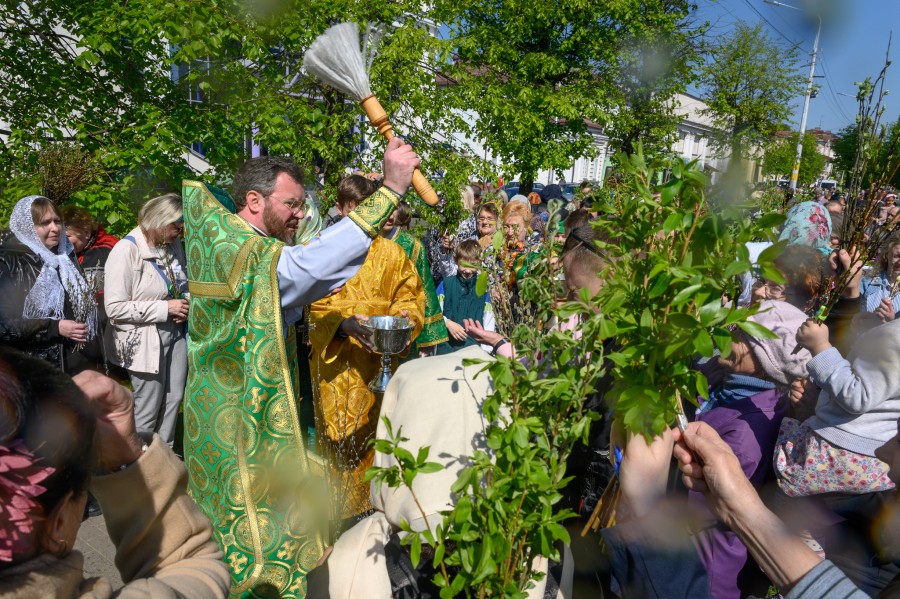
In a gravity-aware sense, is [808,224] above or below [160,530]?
above

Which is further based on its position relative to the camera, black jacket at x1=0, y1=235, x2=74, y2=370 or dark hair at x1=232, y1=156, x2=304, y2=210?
black jacket at x1=0, y1=235, x2=74, y2=370

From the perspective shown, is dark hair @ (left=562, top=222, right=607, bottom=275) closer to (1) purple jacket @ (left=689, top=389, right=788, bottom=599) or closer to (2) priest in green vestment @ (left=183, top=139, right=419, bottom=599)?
(2) priest in green vestment @ (left=183, top=139, right=419, bottom=599)

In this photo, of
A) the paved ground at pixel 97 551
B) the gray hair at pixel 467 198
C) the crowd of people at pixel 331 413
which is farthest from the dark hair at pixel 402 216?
the paved ground at pixel 97 551

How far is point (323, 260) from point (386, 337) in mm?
1078

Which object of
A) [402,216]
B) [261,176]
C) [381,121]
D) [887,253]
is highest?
[381,121]

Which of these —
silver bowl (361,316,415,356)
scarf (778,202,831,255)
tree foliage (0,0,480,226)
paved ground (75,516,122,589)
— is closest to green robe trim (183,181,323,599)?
silver bowl (361,316,415,356)

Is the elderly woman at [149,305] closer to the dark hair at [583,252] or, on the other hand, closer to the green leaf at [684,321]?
the dark hair at [583,252]

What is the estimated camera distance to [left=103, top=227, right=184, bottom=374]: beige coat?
4.54 metres

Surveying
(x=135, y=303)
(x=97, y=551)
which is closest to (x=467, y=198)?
(x=135, y=303)

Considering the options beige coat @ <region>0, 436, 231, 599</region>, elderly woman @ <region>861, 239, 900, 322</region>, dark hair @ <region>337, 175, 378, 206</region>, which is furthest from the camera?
elderly woman @ <region>861, 239, 900, 322</region>

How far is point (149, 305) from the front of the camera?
181 inches

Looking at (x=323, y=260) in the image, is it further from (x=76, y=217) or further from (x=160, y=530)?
(x=76, y=217)

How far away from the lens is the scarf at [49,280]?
4.15 meters

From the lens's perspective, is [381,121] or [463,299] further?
[463,299]
